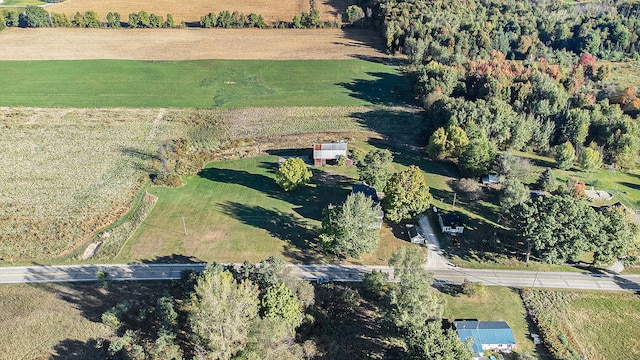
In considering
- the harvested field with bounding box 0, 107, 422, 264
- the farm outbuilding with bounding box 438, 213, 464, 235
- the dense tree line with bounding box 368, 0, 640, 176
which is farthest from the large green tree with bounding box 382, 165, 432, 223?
the harvested field with bounding box 0, 107, 422, 264

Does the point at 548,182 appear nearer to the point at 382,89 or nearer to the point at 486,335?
the point at 486,335

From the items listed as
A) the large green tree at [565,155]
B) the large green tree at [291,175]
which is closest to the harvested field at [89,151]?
the large green tree at [291,175]

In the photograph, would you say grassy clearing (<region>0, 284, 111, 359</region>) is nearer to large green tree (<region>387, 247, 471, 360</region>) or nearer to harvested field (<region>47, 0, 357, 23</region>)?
large green tree (<region>387, 247, 471, 360</region>)

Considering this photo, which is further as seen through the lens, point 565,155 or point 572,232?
point 565,155

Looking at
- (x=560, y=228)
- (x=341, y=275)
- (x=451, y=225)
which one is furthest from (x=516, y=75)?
(x=341, y=275)

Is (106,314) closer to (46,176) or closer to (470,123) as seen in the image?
(46,176)

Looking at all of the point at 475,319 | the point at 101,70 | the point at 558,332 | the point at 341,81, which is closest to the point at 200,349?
the point at 475,319
